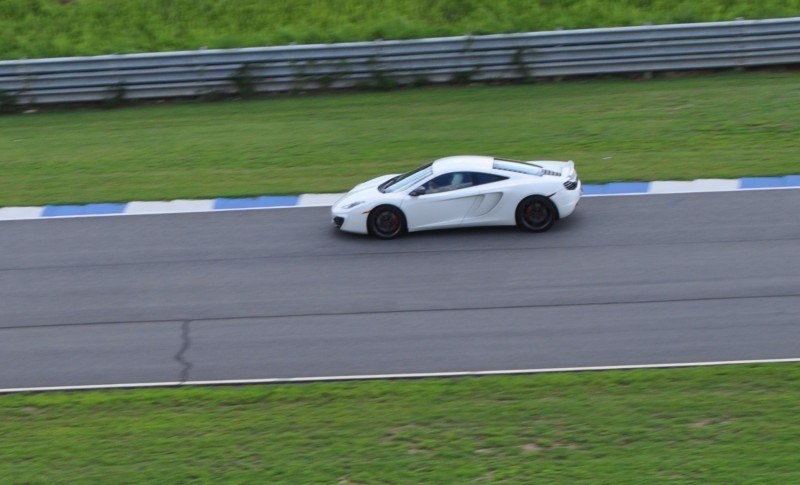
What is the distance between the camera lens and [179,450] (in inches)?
345

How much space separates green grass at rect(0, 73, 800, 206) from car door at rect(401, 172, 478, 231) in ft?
8.11

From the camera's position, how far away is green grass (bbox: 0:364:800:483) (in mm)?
8133

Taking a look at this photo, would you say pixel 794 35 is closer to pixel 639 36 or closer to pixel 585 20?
pixel 639 36

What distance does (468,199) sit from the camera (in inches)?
548

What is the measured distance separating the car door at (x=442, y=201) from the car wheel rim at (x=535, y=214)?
736mm

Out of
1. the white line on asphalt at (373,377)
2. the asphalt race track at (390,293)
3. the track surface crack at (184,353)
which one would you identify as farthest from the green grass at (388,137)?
the white line on asphalt at (373,377)

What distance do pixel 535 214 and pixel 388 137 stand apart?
547cm

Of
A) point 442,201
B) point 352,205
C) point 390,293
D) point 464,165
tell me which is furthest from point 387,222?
point 390,293

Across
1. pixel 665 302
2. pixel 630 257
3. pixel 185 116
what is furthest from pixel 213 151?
pixel 665 302

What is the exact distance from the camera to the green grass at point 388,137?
16.8 meters

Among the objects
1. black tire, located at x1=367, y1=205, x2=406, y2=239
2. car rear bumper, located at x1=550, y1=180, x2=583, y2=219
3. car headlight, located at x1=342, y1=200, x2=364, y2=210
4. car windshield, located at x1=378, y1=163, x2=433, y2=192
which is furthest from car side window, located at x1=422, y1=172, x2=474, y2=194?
car rear bumper, located at x1=550, y1=180, x2=583, y2=219

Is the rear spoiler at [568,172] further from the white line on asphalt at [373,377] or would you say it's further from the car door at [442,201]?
the white line on asphalt at [373,377]

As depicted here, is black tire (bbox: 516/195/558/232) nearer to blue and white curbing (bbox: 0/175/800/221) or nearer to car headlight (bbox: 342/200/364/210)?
blue and white curbing (bbox: 0/175/800/221)

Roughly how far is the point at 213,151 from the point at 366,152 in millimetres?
2833
